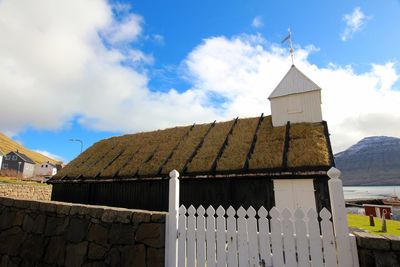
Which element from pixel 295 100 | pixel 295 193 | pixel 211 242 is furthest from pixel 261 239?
pixel 295 100

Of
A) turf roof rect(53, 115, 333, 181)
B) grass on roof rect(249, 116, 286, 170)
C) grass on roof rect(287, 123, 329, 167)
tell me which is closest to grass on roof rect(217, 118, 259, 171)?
turf roof rect(53, 115, 333, 181)

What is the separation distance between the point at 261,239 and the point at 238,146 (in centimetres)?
905

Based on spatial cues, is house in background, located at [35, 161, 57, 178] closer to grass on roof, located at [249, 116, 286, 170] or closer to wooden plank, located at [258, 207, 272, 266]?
grass on roof, located at [249, 116, 286, 170]

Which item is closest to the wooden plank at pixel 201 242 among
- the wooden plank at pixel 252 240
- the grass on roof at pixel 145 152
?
the wooden plank at pixel 252 240

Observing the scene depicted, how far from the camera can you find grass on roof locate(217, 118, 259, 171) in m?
11.3

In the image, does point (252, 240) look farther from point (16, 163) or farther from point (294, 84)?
point (16, 163)

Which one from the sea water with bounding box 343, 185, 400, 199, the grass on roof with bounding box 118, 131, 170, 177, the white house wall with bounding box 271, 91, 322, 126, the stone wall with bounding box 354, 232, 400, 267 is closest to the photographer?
the stone wall with bounding box 354, 232, 400, 267

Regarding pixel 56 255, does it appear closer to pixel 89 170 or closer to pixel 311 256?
pixel 311 256

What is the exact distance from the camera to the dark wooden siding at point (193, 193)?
10375 millimetres

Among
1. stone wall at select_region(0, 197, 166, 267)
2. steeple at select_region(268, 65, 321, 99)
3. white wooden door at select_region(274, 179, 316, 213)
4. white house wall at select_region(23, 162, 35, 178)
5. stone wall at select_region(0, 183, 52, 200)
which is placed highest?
white house wall at select_region(23, 162, 35, 178)

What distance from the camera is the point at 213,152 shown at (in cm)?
1260

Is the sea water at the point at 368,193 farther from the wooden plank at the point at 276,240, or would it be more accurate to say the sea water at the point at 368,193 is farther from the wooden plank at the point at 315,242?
the wooden plank at the point at 276,240

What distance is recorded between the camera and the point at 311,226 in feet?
10.5

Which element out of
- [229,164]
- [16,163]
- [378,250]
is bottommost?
[378,250]
